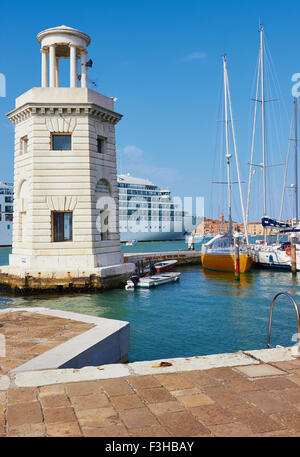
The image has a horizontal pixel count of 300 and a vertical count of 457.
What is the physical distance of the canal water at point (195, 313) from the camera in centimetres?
1088

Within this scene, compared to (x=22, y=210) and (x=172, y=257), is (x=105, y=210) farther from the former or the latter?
(x=172, y=257)

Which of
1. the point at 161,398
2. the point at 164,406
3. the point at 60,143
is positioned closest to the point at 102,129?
the point at 60,143

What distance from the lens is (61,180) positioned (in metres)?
20.2

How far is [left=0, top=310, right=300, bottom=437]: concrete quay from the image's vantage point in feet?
10.8

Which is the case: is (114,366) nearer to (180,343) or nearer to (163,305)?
(180,343)

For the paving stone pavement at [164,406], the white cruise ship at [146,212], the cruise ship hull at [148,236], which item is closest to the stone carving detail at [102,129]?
the paving stone pavement at [164,406]

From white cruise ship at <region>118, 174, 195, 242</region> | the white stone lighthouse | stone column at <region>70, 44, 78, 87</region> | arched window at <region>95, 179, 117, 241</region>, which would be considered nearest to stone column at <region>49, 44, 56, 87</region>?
the white stone lighthouse

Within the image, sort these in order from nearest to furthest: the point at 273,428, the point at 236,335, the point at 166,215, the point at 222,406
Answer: the point at 273,428 → the point at 222,406 → the point at 236,335 → the point at 166,215

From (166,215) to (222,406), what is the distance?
282 feet

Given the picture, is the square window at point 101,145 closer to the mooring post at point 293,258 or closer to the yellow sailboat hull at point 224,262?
the yellow sailboat hull at point 224,262

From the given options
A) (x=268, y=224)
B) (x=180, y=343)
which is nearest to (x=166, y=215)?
(x=268, y=224)

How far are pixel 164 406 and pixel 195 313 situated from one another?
39.3 feet

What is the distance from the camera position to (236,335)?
39.4ft

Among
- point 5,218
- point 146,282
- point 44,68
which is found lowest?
point 146,282
